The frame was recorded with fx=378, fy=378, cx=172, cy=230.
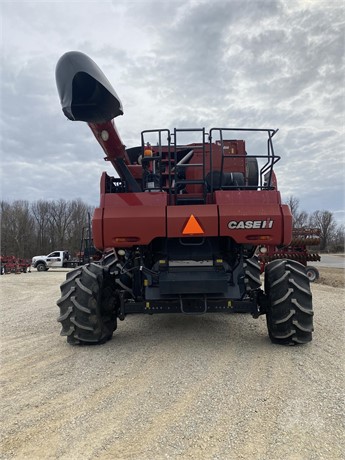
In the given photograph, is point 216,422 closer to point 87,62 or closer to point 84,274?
point 84,274

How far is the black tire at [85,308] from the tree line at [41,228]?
190 ft

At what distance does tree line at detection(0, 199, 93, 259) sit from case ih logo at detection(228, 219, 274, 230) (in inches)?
2323

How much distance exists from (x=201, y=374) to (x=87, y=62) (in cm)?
366

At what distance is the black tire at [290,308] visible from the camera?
16.0 feet

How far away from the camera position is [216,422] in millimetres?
2943

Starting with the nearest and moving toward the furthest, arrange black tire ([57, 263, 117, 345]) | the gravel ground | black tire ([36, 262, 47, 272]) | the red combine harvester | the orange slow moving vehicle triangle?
the gravel ground
the orange slow moving vehicle triangle
black tire ([57, 263, 117, 345])
the red combine harvester
black tire ([36, 262, 47, 272])

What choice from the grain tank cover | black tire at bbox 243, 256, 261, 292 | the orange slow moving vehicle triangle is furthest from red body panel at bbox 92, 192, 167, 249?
black tire at bbox 243, 256, 261, 292

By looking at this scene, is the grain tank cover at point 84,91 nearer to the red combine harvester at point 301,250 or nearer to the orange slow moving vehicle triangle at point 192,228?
the orange slow moving vehicle triangle at point 192,228

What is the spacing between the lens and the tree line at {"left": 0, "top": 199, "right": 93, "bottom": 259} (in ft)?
214

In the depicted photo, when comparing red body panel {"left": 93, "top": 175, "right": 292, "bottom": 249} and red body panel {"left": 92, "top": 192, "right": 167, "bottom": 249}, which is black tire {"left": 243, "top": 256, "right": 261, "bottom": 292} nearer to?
red body panel {"left": 93, "top": 175, "right": 292, "bottom": 249}

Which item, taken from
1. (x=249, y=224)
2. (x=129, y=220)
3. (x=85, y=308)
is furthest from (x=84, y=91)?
(x=85, y=308)

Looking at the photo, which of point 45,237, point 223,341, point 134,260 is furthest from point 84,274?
point 45,237

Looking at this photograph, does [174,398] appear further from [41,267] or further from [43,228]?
[43,228]

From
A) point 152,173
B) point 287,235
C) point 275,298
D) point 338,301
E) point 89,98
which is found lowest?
point 338,301
